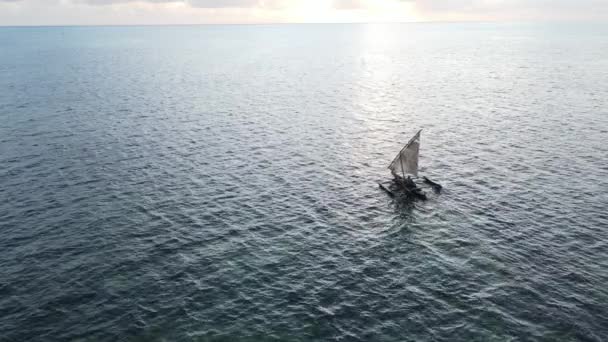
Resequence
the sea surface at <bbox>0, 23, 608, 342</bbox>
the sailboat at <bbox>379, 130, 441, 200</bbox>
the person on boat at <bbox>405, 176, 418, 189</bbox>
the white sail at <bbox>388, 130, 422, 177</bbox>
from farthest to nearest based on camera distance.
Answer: the white sail at <bbox>388, 130, 422, 177</bbox> < the person on boat at <bbox>405, 176, 418, 189</bbox> < the sailboat at <bbox>379, 130, 441, 200</bbox> < the sea surface at <bbox>0, 23, 608, 342</bbox>

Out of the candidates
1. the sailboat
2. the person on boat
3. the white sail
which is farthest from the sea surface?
the white sail

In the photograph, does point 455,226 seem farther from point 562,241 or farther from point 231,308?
point 231,308

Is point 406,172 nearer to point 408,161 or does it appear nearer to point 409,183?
point 408,161

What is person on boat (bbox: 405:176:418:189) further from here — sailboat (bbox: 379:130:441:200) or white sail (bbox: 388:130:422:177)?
white sail (bbox: 388:130:422:177)

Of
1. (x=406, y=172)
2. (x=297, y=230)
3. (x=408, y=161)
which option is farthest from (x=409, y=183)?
(x=297, y=230)

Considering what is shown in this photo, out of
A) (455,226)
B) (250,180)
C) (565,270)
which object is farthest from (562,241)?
(250,180)

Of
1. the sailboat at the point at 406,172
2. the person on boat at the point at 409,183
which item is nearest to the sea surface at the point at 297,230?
the sailboat at the point at 406,172

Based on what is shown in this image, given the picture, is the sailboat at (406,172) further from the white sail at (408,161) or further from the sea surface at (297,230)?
the sea surface at (297,230)
